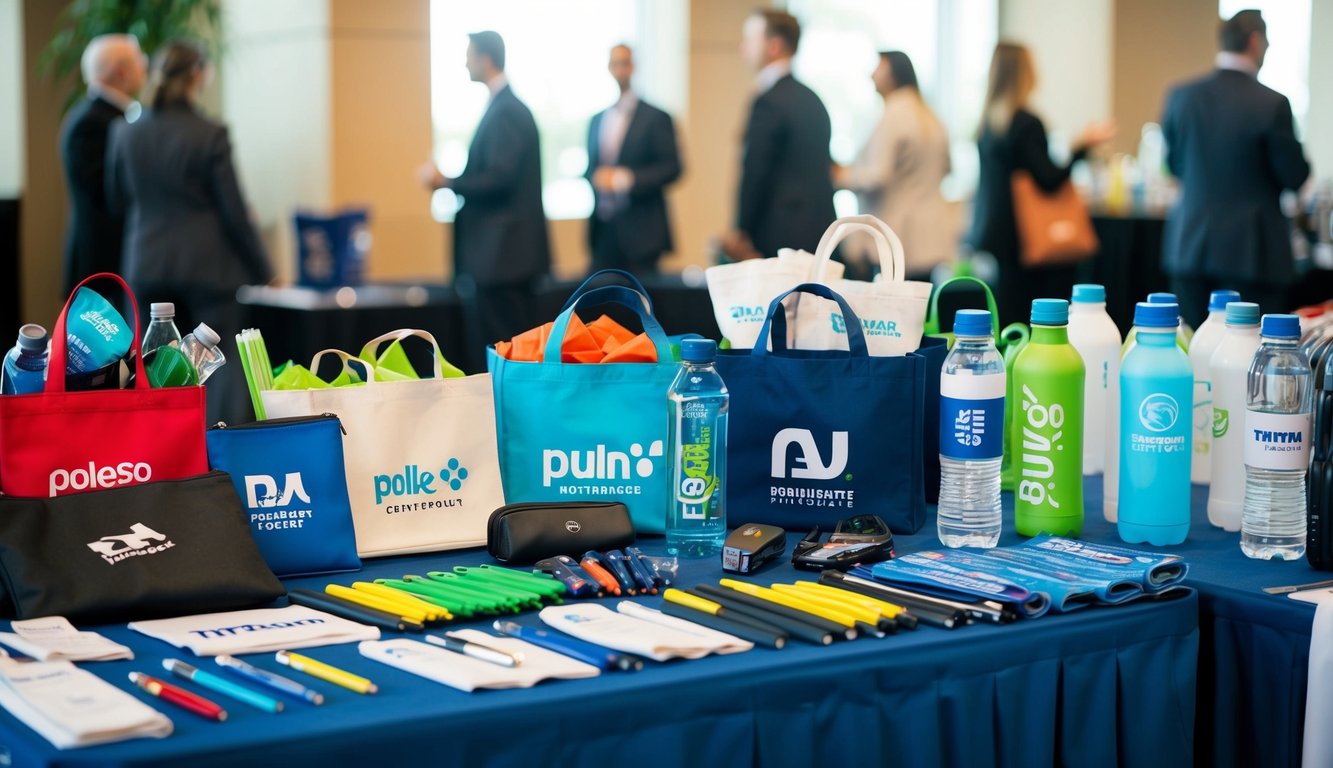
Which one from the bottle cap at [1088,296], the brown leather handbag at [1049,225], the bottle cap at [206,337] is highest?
the brown leather handbag at [1049,225]

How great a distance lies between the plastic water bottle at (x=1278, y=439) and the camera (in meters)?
1.71

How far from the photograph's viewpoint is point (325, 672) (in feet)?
4.26

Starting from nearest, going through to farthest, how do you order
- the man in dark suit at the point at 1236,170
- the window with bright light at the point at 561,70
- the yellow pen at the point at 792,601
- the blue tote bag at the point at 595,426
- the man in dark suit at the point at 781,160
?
1. the yellow pen at the point at 792,601
2. the blue tote bag at the point at 595,426
3. the man in dark suit at the point at 1236,170
4. the man in dark suit at the point at 781,160
5. the window with bright light at the point at 561,70

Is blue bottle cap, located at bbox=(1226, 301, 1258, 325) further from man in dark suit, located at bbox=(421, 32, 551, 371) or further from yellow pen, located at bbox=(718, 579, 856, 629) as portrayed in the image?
man in dark suit, located at bbox=(421, 32, 551, 371)

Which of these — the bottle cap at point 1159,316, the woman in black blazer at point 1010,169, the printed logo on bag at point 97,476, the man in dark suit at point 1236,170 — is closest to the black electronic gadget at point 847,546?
the bottle cap at point 1159,316

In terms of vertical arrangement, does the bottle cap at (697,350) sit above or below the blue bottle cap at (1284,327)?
below

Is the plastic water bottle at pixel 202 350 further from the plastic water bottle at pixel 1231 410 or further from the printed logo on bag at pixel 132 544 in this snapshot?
the plastic water bottle at pixel 1231 410

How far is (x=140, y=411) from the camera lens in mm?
1623

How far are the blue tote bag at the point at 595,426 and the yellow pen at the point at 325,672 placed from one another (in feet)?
1.93

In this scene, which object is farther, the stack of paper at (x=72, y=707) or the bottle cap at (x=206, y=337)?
the bottle cap at (x=206, y=337)

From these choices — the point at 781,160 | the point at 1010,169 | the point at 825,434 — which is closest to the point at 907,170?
the point at 1010,169

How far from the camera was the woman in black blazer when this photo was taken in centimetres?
546

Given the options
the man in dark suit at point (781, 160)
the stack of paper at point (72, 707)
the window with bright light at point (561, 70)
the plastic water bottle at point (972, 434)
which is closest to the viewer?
the stack of paper at point (72, 707)

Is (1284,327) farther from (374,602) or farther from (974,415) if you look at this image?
(374,602)
